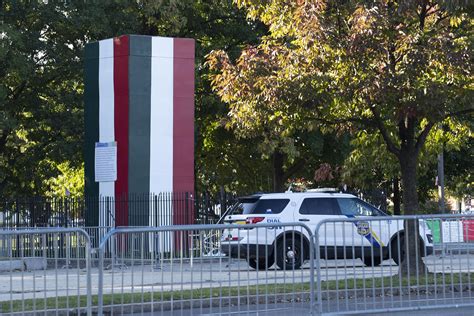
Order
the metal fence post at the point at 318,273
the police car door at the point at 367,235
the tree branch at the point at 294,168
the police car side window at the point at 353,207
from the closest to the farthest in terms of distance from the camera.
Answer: the metal fence post at the point at 318,273 < the police car door at the point at 367,235 < the police car side window at the point at 353,207 < the tree branch at the point at 294,168

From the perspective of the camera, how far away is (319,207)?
75.5 feet

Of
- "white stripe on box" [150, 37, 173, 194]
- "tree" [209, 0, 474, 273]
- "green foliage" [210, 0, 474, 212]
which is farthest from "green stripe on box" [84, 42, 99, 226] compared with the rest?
"tree" [209, 0, 474, 273]

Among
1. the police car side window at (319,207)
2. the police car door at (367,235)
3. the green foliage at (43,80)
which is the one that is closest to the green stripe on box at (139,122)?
the green foliage at (43,80)

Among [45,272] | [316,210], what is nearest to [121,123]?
[316,210]

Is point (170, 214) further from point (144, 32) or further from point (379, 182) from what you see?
point (379, 182)

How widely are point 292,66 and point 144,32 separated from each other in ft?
74.6

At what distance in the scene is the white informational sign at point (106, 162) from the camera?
1096 inches

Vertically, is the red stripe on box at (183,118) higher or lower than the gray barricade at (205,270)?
higher

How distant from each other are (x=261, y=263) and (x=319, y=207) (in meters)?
13.0

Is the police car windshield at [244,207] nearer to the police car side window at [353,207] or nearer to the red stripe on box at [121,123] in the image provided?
the police car side window at [353,207]

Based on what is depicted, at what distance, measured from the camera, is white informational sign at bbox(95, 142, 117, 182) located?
2784 cm

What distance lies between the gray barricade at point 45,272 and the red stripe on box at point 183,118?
18016 mm

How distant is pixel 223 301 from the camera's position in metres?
10.0

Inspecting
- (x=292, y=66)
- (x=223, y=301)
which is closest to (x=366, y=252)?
(x=223, y=301)
